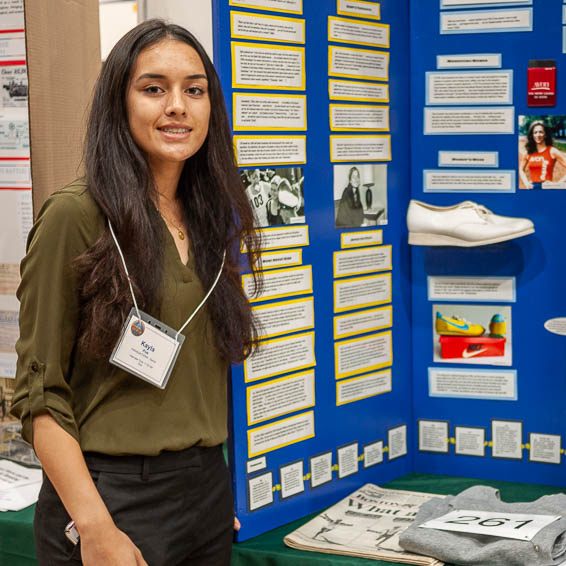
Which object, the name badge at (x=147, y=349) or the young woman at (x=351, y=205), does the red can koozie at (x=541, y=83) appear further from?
the name badge at (x=147, y=349)

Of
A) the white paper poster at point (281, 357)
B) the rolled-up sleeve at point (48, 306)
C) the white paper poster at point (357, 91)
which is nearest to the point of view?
the rolled-up sleeve at point (48, 306)

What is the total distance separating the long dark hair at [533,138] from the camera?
2.96 meters

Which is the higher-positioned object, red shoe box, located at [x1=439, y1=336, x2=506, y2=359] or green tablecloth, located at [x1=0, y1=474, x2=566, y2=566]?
red shoe box, located at [x1=439, y1=336, x2=506, y2=359]

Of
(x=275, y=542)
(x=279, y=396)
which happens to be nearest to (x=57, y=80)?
(x=279, y=396)

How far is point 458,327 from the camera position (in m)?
3.13

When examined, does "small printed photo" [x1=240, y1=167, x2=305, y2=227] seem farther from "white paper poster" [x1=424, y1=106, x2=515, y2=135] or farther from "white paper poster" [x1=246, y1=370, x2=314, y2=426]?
"white paper poster" [x1=424, y1=106, x2=515, y2=135]

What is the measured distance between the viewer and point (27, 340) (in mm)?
1644

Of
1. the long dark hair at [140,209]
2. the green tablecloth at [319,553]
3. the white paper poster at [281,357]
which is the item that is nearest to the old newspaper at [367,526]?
the green tablecloth at [319,553]

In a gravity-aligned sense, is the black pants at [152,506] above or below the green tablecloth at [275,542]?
above

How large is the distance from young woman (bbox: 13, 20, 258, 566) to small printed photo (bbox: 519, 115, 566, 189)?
1.44 m

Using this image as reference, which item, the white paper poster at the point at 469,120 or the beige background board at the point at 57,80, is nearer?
the beige background board at the point at 57,80

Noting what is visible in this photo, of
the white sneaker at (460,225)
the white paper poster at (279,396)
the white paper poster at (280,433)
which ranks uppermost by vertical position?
the white sneaker at (460,225)

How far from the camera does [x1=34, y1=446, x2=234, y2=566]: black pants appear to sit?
5.63 feet

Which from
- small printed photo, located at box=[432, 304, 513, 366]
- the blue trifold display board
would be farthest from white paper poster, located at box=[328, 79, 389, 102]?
small printed photo, located at box=[432, 304, 513, 366]
